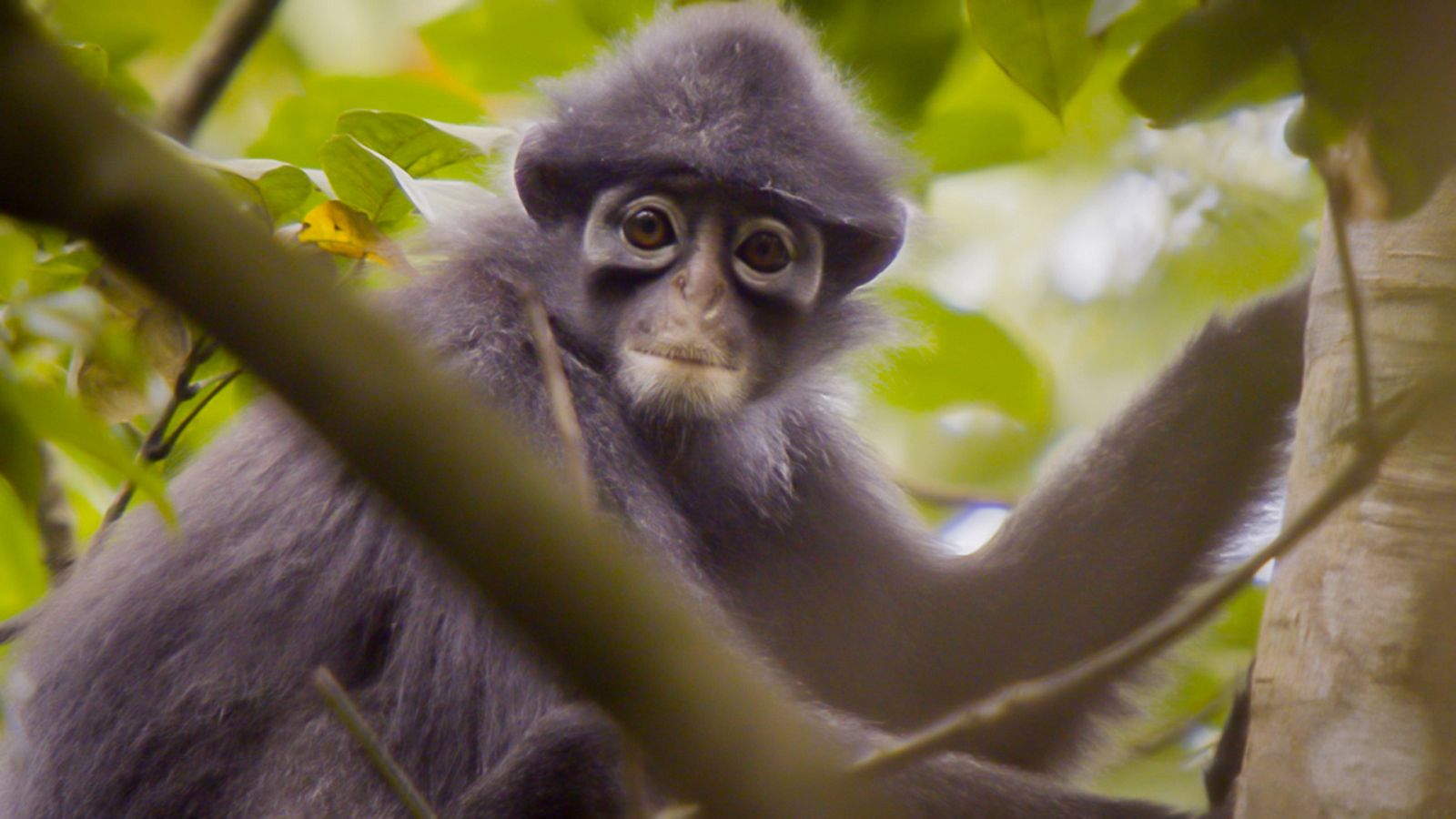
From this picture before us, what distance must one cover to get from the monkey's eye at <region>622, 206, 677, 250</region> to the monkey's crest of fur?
0.14m

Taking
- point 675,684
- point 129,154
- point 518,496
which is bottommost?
point 675,684

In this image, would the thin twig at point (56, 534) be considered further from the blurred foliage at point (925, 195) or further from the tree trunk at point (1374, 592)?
the tree trunk at point (1374, 592)

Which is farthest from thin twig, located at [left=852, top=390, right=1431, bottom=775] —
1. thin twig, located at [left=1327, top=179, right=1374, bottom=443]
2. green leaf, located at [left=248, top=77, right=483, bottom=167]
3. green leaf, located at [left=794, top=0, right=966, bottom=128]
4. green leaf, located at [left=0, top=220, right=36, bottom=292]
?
green leaf, located at [left=248, top=77, right=483, bottom=167]

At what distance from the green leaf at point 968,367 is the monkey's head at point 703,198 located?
0.48m

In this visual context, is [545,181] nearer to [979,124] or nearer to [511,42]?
[511,42]

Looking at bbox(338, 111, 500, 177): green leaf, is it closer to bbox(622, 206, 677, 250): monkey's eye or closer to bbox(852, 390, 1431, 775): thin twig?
bbox(622, 206, 677, 250): monkey's eye

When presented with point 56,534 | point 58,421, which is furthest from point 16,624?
point 58,421

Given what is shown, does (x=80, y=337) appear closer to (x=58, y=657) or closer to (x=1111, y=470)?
(x=58, y=657)

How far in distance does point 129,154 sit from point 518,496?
51cm

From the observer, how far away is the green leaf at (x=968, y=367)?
219 inches

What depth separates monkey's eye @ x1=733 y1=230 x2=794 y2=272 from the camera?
4988 millimetres

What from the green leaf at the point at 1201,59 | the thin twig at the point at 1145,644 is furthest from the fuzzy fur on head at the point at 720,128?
the thin twig at the point at 1145,644

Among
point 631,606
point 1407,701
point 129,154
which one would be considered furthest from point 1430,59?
point 129,154

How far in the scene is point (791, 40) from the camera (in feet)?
17.5
